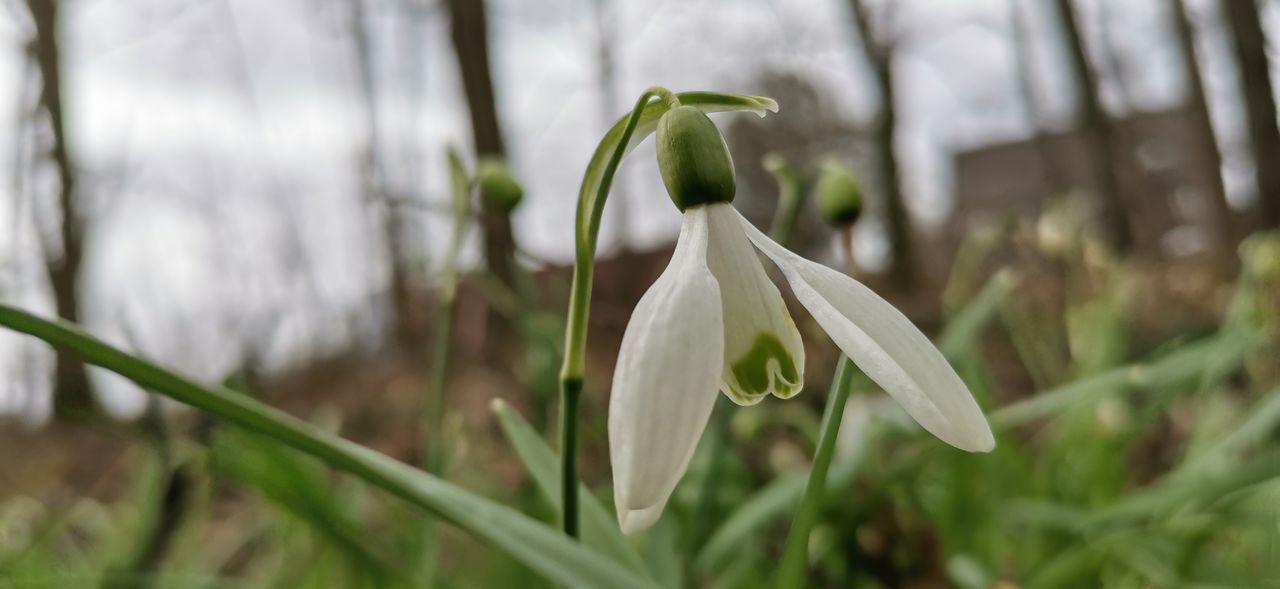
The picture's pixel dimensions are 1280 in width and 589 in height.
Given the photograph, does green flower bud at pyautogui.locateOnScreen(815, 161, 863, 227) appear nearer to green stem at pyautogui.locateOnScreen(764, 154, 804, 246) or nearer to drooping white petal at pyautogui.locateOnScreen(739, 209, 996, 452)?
green stem at pyautogui.locateOnScreen(764, 154, 804, 246)

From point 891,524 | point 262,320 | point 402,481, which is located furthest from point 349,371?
point 402,481

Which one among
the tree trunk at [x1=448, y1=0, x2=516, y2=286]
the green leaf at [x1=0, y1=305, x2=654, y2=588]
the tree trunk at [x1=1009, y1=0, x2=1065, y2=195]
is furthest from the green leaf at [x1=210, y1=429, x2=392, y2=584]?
the tree trunk at [x1=1009, y1=0, x2=1065, y2=195]

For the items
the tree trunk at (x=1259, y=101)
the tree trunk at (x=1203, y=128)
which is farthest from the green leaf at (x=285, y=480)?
the tree trunk at (x=1203, y=128)

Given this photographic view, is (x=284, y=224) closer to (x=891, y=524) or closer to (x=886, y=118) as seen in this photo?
(x=886, y=118)

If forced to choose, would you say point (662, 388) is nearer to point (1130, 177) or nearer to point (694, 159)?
point (694, 159)

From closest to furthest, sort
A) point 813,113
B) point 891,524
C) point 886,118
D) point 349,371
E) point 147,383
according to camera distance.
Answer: point 147,383
point 891,524
point 886,118
point 349,371
point 813,113

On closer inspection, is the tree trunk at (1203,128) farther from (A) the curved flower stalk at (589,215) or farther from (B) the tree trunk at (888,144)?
(A) the curved flower stalk at (589,215)
